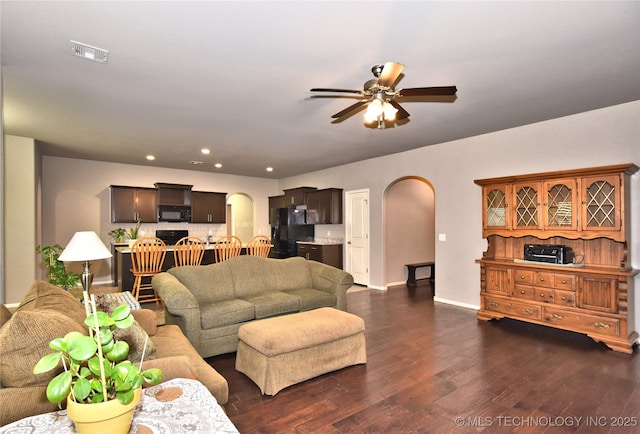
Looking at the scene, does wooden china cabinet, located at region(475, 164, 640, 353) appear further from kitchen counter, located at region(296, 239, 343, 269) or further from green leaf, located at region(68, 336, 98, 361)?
green leaf, located at region(68, 336, 98, 361)

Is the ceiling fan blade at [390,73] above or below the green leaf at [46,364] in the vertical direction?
above

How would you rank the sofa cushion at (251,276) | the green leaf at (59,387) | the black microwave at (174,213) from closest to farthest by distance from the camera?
the green leaf at (59,387) → the sofa cushion at (251,276) → the black microwave at (174,213)

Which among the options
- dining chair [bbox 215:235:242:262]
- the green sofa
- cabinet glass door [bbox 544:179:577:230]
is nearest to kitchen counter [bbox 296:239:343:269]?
dining chair [bbox 215:235:242:262]

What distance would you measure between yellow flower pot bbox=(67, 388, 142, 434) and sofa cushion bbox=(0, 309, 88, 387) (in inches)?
23.3

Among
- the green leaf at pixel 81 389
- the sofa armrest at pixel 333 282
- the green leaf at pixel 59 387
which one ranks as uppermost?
the green leaf at pixel 59 387

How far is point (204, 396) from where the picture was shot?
1251 mm

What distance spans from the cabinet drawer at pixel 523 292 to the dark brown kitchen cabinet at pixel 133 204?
7.40m

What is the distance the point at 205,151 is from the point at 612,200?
609cm

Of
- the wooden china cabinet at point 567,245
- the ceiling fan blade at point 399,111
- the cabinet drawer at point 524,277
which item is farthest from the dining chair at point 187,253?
the cabinet drawer at point 524,277

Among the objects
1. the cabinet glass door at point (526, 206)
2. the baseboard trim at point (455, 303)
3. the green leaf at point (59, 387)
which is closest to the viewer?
the green leaf at point (59, 387)

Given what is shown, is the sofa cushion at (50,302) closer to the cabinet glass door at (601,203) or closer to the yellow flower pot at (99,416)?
the yellow flower pot at (99,416)

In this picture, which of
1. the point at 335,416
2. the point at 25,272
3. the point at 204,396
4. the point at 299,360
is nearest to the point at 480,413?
the point at 335,416

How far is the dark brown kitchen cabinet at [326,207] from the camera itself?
299 inches

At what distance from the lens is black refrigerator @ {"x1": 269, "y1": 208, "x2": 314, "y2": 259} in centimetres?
833
